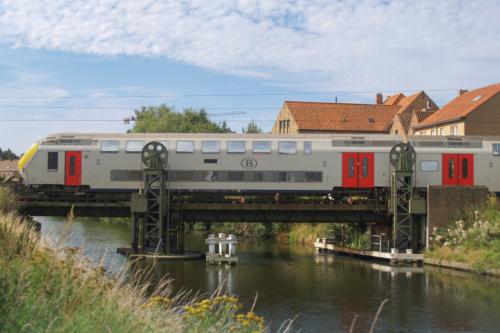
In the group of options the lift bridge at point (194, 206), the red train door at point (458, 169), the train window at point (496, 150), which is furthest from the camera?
the train window at point (496, 150)

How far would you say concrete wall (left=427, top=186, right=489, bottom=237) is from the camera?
3375 centimetres

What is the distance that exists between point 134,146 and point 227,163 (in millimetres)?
5307

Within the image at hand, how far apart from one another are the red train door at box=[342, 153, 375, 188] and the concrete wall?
3.33 metres

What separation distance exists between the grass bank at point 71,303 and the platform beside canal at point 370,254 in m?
25.6

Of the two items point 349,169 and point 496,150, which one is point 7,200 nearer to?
point 349,169

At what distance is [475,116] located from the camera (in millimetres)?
55750

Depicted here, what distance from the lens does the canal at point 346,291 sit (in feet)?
62.1

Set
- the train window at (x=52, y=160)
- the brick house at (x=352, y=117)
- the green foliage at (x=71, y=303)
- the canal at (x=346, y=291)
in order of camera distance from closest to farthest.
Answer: the green foliage at (x=71, y=303), the canal at (x=346, y=291), the train window at (x=52, y=160), the brick house at (x=352, y=117)

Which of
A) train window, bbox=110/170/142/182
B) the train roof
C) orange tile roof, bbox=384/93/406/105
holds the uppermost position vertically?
orange tile roof, bbox=384/93/406/105

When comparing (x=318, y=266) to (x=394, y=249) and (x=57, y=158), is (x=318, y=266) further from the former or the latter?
(x=57, y=158)

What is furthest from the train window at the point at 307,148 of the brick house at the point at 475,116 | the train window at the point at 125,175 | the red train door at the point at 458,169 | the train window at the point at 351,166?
the brick house at the point at 475,116

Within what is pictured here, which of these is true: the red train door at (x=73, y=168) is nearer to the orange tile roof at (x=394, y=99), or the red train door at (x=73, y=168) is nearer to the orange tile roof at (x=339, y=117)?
the orange tile roof at (x=339, y=117)

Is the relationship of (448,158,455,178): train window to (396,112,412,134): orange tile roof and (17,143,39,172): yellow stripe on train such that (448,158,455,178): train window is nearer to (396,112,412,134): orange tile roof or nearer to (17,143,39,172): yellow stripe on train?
(17,143,39,172): yellow stripe on train

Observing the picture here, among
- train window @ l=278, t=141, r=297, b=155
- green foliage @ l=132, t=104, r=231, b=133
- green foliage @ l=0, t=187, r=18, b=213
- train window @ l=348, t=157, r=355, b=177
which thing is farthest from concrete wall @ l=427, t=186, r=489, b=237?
green foliage @ l=132, t=104, r=231, b=133
